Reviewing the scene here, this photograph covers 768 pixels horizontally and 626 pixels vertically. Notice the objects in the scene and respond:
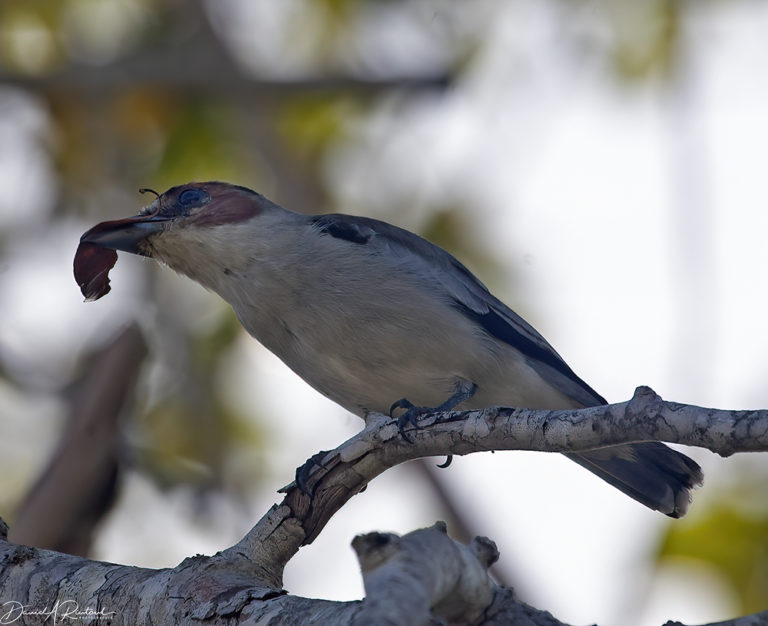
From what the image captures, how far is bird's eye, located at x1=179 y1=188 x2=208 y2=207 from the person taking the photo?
5.45 meters

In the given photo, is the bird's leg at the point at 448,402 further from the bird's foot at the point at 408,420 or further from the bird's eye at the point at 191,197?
the bird's eye at the point at 191,197

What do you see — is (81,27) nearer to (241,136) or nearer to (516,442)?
(241,136)

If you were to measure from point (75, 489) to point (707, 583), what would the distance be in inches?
155

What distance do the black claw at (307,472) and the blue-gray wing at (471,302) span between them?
149 centimetres

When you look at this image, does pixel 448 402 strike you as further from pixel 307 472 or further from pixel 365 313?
pixel 307 472

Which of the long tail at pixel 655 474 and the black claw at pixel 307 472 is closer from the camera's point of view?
the black claw at pixel 307 472

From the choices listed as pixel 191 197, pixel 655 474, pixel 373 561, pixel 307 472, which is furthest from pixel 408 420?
pixel 191 197

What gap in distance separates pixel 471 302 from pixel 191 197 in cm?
164

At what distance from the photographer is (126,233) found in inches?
203
